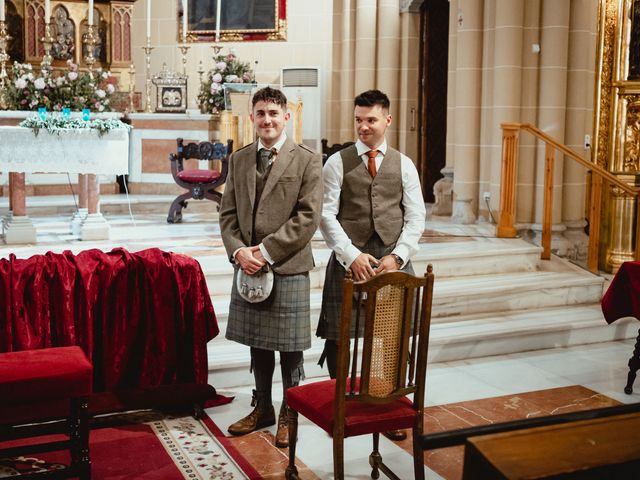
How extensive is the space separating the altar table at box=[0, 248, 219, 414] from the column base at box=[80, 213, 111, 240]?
9.00ft

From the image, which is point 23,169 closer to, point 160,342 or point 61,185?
point 160,342

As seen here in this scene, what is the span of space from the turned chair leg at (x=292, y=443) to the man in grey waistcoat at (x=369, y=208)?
0.61 metres

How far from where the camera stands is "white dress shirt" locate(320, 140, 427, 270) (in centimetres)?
398

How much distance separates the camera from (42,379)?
3.36 m

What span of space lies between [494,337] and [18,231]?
3.79 metres

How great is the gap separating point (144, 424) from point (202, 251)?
8.12 feet

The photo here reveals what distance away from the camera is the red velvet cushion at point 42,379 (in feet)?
10.9

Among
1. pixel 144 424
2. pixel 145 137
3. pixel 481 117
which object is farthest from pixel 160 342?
pixel 145 137

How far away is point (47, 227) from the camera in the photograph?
791 cm

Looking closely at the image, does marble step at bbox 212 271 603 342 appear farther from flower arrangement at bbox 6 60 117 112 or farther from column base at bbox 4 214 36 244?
flower arrangement at bbox 6 60 117 112

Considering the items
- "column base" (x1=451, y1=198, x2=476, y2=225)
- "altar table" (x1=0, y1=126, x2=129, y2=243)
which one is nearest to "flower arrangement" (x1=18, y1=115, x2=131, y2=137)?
"altar table" (x1=0, y1=126, x2=129, y2=243)

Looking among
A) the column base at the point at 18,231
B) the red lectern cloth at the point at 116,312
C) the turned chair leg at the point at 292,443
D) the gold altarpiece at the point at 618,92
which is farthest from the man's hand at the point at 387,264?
the gold altarpiece at the point at 618,92

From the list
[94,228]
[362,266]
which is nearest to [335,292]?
[362,266]

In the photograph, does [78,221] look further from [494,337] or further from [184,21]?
[184,21]
